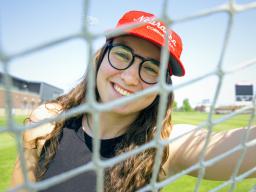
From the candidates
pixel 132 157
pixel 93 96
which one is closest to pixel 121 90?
pixel 132 157

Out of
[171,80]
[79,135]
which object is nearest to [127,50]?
[171,80]

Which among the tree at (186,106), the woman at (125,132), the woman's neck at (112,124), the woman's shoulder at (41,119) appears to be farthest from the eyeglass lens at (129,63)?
the tree at (186,106)

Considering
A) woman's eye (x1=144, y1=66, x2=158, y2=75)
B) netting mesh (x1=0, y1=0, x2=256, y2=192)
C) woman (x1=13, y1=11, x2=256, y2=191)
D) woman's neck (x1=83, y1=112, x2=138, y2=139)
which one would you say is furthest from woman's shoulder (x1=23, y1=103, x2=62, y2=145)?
netting mesh (x1=0, y1=0, x2=256, y2=192)

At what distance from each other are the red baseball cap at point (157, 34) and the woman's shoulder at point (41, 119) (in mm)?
393

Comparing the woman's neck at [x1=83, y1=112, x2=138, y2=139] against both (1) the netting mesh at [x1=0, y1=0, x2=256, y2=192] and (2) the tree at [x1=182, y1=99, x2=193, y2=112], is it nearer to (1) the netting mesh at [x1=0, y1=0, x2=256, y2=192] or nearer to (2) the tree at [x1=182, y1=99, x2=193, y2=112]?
(1) the netting mesh at [x1=0, y1=0, x2=256, y2=192]

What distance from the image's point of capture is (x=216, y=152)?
1020mm

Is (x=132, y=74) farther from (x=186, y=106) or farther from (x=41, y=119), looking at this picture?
(x=186, y=106)

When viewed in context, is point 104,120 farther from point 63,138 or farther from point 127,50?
point 127,50

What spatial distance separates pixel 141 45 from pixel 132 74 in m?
0.11

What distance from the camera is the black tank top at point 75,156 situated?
115 centimetres

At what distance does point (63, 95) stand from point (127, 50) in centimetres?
38

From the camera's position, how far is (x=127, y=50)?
3.62ft

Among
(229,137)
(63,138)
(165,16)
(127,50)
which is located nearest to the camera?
(165,16)

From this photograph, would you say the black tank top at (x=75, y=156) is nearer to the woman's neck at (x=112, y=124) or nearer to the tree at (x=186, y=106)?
the woman's neck at (x=112, y=124)
